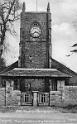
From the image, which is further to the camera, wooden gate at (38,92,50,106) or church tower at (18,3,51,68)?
church tower at (18,3,51,68)

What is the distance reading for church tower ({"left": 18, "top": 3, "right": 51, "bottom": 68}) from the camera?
129 ft

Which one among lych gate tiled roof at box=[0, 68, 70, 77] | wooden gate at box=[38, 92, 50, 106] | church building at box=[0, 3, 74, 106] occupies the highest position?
church building at box=[0, 3, 74, 106]

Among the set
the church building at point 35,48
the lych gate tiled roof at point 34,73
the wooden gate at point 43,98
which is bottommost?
the wooden gate at point 43,98

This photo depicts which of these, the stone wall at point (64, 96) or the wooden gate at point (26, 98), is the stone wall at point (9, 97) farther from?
the stone wall at point (64, 96)

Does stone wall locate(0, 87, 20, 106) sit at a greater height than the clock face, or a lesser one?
lesser

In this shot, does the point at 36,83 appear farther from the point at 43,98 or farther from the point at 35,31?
the point at 43,98

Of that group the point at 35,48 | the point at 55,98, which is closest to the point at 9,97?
the point at 55,98

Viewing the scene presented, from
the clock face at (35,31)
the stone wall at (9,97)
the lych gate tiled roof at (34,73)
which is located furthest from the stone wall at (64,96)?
the clock face at (35,31)

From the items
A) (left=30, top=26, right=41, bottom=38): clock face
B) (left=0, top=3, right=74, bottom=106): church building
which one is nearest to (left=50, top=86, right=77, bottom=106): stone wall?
(left=0, top=3, right=74, bottom=106): church building

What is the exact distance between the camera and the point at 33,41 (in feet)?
130

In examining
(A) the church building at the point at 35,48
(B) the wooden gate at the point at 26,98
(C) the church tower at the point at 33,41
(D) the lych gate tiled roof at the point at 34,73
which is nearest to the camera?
(B) the wooden gate at the point at 26,98

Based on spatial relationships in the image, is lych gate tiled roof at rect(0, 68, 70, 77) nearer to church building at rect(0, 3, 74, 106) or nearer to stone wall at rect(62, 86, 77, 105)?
church building at rect(0, 3, 74, 106)

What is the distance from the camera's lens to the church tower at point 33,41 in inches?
1553

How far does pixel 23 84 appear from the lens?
38969 mm
